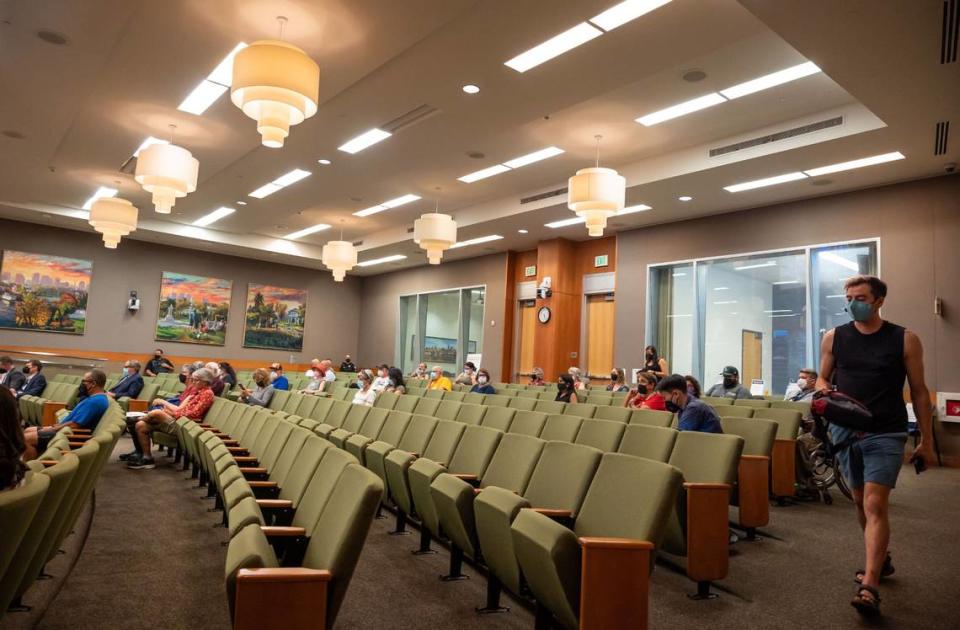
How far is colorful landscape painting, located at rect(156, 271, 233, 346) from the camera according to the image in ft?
54.1

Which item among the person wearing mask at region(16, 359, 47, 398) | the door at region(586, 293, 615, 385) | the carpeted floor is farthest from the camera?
the door at region(586, 293, 615, 385)

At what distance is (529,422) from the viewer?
469 centimetres

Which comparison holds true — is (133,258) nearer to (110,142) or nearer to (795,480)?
(110,142)

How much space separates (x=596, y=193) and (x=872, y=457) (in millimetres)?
4972

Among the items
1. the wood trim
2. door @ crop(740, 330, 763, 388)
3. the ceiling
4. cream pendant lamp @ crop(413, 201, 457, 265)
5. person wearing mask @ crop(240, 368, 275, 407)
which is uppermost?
the ceiling

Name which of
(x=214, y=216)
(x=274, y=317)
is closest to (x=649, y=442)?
(x=214, y=216)

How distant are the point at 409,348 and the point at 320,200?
21.1 ft

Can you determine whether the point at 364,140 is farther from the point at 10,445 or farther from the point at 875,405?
the point at 875,405

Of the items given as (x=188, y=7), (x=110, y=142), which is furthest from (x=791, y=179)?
(x=110, y=142)

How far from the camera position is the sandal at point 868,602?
8.80ft

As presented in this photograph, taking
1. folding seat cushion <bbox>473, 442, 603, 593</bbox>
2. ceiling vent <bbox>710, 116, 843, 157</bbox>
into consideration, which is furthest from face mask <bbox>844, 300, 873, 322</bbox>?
ceiling vent <bbox>710, 116, 843, 157</bbox>

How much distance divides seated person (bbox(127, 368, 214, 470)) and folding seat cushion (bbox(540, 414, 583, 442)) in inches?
158

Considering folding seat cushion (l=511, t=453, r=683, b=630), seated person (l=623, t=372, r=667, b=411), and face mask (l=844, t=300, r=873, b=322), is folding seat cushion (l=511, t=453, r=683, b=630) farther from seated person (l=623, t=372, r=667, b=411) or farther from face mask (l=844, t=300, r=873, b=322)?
seated person (l=623, t=372, r=667, b=411)

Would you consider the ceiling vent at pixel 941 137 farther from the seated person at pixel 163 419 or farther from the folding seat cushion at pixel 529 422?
the seated person at pixel 163 419
